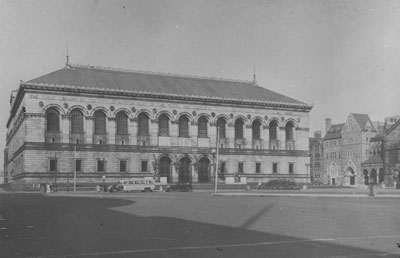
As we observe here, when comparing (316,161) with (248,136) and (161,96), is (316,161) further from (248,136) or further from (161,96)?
(161,96)

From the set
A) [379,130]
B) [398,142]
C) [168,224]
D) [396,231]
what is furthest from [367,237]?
[379,130]

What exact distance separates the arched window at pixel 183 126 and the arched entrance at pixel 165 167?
14.1 feet

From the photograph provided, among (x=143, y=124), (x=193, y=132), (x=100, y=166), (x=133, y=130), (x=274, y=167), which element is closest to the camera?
(x=100, y=166)

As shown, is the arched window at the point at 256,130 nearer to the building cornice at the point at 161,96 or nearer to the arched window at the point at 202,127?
the building cornice at the point at 161,96

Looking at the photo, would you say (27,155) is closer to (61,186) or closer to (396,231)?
(61,186)

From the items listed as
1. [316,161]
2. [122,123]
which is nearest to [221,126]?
[122,123]

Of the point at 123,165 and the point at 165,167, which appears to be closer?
the point at 123,165

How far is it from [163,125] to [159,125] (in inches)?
30.7

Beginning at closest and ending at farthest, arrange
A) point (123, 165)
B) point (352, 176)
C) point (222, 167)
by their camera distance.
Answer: point (123, 165), point (222, 167), point (352, 176)

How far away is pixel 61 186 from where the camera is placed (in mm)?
67000

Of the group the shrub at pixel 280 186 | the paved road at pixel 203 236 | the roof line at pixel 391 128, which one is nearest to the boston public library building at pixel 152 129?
the shrub at pixel 280 186

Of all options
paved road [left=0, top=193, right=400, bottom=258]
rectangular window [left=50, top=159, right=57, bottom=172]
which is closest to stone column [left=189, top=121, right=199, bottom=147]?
rectangular window [left=50, top=159, right=57, bottom=172]

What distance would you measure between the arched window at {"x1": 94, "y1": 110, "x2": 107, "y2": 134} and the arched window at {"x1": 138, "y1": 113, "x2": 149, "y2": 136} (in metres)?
5.14

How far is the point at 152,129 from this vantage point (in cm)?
7438
